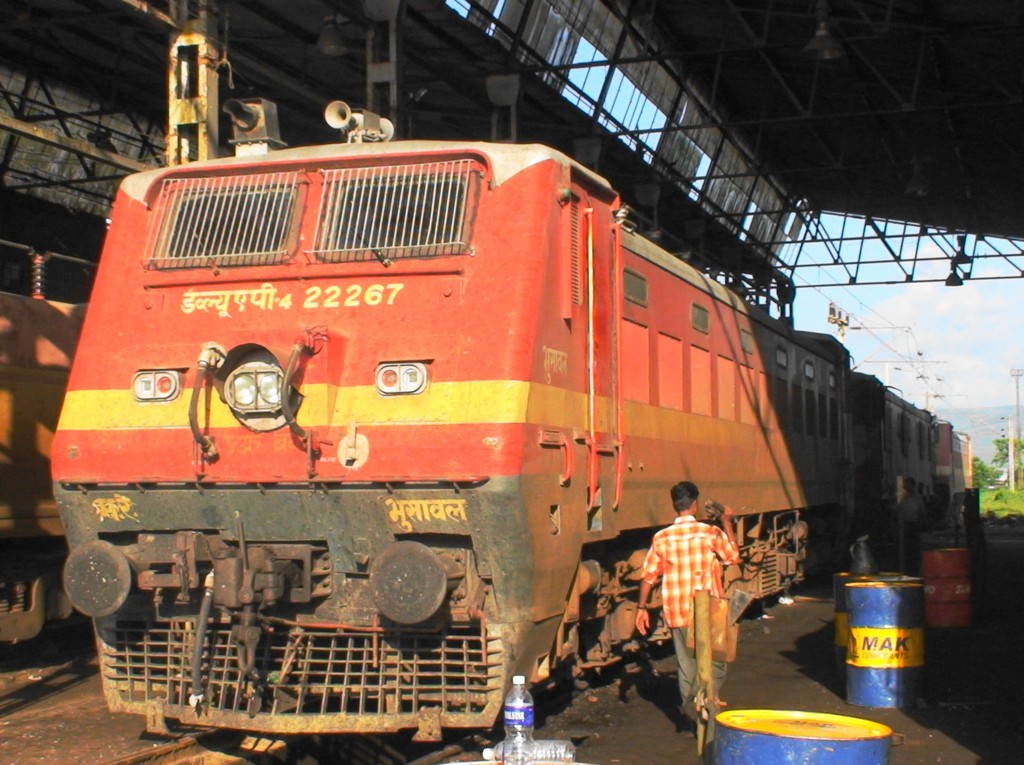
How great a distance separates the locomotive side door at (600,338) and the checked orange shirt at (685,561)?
0.45 meters

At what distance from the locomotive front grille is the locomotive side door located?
1298 millimetres

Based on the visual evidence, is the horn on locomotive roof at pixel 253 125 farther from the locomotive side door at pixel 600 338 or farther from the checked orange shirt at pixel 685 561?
the checked orange shirt at pixel 685 561

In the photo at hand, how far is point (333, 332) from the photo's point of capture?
7.16m

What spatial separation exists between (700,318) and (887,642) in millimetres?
3133

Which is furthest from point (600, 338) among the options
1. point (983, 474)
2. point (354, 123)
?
point (983, 474)

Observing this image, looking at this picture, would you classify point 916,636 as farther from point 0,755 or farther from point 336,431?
point 0,755

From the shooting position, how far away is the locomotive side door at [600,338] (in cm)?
770

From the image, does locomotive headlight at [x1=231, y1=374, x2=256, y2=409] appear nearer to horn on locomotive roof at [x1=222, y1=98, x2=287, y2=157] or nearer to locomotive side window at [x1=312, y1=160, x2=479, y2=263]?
locomotive side window at [x1=312, y1=160, x2=479, y2=263]

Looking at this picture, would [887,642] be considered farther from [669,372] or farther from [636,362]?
[636,362]

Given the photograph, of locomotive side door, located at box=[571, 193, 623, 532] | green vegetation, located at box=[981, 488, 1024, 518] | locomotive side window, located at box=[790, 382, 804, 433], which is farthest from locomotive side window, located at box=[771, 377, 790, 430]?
green vegetation, located at box=[981, 488, 1024, 518]

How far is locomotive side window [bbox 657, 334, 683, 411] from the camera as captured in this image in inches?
367

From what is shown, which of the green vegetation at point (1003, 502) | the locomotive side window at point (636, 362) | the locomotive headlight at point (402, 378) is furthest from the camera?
the green vegetation at point (1003, 502)

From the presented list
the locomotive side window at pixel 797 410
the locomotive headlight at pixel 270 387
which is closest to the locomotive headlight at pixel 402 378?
the locomotive headlight at pixel 270 387

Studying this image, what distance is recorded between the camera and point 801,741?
4.60m
